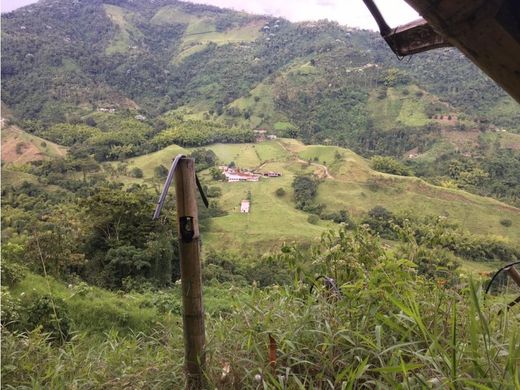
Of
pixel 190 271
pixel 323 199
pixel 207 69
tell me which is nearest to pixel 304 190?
pixel 323 199

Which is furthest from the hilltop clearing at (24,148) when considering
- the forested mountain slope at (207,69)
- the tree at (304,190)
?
the tree at (304,190)

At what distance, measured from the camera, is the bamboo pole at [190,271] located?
4.13 feet

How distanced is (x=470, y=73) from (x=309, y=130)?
30645 millimetres

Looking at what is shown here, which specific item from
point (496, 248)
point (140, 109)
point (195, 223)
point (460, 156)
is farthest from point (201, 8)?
point (195, 223)

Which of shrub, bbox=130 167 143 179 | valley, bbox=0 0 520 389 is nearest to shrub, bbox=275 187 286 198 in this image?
valley, bbox=0 0 520 389

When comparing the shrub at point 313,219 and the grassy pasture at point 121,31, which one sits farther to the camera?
the grassy pasture at point 121,31

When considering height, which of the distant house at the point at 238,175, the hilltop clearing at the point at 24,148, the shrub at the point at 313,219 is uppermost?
the hilltop clearing at the point at 24,148

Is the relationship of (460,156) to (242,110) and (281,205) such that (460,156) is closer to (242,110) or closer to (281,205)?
(281,205)

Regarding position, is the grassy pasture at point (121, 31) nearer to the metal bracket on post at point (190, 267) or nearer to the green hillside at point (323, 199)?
the green hillside at point (323, 199)

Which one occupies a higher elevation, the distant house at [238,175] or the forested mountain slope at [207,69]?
the forested mountain slope at [207,69]

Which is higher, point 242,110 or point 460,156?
point 242,110

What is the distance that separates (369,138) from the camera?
5559 centimetres

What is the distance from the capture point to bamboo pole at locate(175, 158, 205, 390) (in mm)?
1259

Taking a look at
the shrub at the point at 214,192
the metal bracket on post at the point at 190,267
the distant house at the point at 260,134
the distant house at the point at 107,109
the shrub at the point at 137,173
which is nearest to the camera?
the metal bracket on post at the point at 190,267
